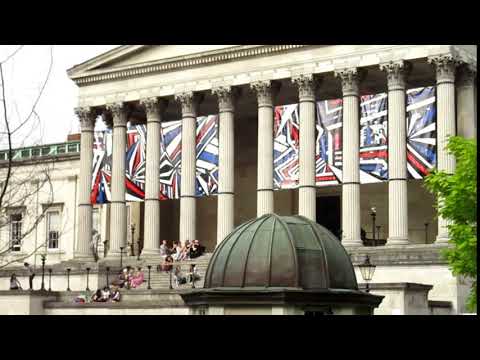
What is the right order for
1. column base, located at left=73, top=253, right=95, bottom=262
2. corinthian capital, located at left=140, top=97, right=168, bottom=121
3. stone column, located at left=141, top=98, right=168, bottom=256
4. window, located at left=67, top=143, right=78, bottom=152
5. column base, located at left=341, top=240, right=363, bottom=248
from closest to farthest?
column base, located at left=341, top=240, right=363, bottom=248 → stone column, located at left=141, top=98, right=168, bottom=256 → corinthian capital, located at left=140, top=97, right=168, bottom=121 → column base, located at left=73, top=253, right=95, bottom=262 → window, located at left=67, top=143, right=78, bottom=152

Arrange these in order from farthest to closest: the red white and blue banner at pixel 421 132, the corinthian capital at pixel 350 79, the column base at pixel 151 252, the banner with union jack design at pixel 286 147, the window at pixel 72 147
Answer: the window at pixel 72 147, the column base at pixel 151 252, the banner with union jack design at pixel 286 147, the corinthian capital at pixel 350 79, the red white and blue banner at pixel 421 132

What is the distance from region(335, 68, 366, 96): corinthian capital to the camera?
52.8 meters

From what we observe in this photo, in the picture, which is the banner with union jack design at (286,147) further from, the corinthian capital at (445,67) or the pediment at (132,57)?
the corinthian capital at (445,67)

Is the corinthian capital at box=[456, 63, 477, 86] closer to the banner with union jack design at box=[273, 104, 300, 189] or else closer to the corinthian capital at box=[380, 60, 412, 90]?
the corinthian capital at box=[380, 60, 412, 90]

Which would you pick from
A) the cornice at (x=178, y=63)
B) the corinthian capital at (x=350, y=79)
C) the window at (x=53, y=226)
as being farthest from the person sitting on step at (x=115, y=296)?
the window at (x=53, y=226)

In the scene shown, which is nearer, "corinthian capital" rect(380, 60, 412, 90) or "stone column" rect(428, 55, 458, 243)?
"stone column" rect(428, 55, 458, 243)

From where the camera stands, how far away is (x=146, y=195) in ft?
197

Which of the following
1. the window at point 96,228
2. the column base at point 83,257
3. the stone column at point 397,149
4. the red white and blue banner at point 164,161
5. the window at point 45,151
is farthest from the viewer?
the window at point 45,151

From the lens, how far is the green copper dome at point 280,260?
17.1 m

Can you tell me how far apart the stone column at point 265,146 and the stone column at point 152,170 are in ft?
23.2

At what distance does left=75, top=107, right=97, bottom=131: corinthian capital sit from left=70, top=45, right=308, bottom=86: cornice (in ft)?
5.34

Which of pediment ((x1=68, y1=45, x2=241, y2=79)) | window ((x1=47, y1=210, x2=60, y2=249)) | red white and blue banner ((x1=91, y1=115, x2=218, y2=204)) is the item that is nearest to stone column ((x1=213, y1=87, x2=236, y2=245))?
red white and blue banner ((x1=91, y1=115, x2=218, y2=204))
